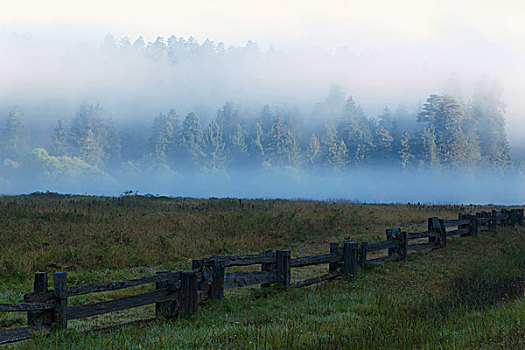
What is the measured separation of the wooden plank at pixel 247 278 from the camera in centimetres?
931

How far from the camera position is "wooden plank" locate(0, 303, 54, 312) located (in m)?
5.86

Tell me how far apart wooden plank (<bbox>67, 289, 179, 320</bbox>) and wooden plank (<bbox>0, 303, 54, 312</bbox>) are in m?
0.38

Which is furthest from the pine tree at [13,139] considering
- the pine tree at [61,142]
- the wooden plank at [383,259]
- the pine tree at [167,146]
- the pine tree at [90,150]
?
the wooden plank at [383,259]

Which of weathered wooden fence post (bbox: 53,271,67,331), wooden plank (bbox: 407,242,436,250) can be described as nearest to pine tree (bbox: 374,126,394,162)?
wooden plank (bbox: 407,242,436,250)

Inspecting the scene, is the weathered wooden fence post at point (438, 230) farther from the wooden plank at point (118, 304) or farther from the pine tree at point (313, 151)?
the pine tree at point (313, 151)

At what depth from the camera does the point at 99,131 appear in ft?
357

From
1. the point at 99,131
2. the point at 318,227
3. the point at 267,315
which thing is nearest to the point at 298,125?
the point at 99,131

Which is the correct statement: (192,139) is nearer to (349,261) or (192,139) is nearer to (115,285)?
(349,261)

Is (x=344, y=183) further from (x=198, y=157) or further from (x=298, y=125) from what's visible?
(x=198, y=157)

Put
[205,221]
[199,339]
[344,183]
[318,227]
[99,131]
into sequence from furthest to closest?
[99,131] → [344,183] → [318,227] → [205,221] → [199,339]

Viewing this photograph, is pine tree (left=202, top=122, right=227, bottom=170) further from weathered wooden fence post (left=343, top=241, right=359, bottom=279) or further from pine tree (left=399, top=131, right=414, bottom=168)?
weathered wooden fence post (left=343, top=241, right=359, bottom=279)

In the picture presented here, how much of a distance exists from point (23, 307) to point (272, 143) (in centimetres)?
9375

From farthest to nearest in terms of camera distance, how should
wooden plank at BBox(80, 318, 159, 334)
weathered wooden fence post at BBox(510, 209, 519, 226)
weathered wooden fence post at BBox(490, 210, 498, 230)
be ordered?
1. weathered wooden fence post at BBox(510, 209, 519, 226)
2. weathered wooden fence post at BBox(490, 210, 498, 230)
3. wooden plank at BBox(80, 318, 159, 334)

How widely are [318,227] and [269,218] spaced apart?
3.02 meters
